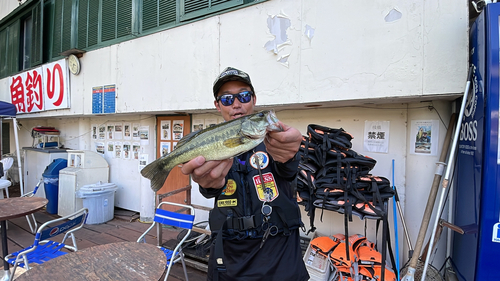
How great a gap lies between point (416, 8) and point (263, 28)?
2098 mm

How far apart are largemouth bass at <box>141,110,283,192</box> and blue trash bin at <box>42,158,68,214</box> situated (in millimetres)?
7305

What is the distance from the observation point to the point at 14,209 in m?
3.90

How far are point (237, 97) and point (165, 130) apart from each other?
4922 mm

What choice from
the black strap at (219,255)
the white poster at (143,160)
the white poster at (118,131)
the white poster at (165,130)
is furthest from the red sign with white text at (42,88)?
the black strap at (219,255)

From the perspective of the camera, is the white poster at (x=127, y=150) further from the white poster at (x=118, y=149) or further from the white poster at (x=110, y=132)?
the white poster at (x=110, y=132)

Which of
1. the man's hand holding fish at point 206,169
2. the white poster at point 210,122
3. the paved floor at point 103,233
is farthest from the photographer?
the white poster at point 210,122

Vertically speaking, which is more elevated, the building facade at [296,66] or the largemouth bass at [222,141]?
the building facade at [296,66]

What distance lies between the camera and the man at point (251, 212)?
1698 mm

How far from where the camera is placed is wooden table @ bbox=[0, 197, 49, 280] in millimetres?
3590

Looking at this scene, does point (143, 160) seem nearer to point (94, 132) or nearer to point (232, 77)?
point (94, 132)

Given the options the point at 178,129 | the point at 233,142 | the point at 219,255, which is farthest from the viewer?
the point at 178,129

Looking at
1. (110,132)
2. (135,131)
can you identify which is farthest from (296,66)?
(110,132)

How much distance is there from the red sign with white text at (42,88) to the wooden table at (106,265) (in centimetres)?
669

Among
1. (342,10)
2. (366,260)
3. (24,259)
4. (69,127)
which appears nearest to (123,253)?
(24,259)
